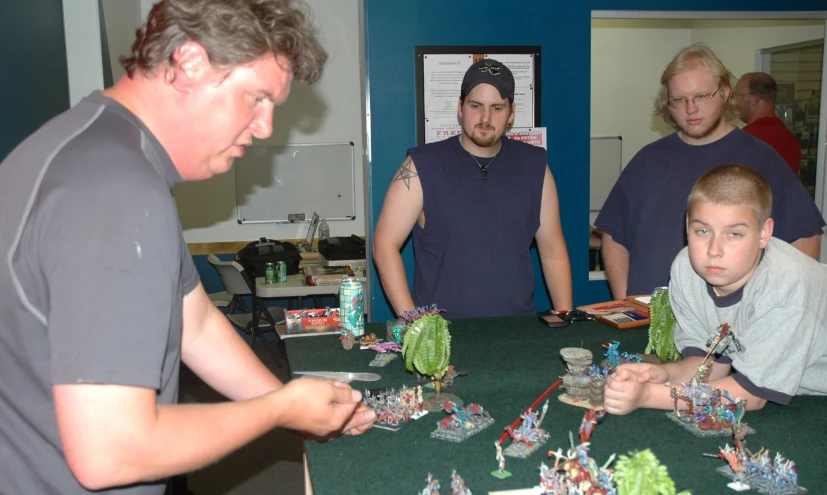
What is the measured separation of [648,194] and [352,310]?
1.49m

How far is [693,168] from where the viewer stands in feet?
9.81

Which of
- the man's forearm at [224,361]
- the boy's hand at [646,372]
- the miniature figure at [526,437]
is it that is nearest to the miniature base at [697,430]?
the boy's hand at [646,372]

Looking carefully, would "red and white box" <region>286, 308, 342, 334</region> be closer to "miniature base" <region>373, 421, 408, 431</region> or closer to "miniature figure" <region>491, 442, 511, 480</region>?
"miniature base" <region>373, 421, 408, 431</region>

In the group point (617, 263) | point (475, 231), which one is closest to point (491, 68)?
point (475, 231)

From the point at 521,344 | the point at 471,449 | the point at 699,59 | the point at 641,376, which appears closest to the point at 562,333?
the point at 521,344

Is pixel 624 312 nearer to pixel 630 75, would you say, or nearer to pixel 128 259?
pixel 128 259

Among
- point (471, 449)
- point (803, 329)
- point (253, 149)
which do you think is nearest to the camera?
point (471, 449)

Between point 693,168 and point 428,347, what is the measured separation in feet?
5.62

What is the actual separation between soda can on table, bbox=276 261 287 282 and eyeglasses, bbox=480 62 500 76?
320cm

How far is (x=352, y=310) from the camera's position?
2.40 m

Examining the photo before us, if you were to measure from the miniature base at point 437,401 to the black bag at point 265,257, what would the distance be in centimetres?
417

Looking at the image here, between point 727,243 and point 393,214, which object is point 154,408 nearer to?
point 727,243

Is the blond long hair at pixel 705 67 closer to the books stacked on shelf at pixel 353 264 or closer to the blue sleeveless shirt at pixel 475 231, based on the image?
the blue sleeveless shirt at pixel 475 231

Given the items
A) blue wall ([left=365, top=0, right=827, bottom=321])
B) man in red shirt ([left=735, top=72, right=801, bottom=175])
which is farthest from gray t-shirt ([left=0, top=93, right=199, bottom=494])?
man in red shirt ([left=735, top=72, right=801, bottom=175])
